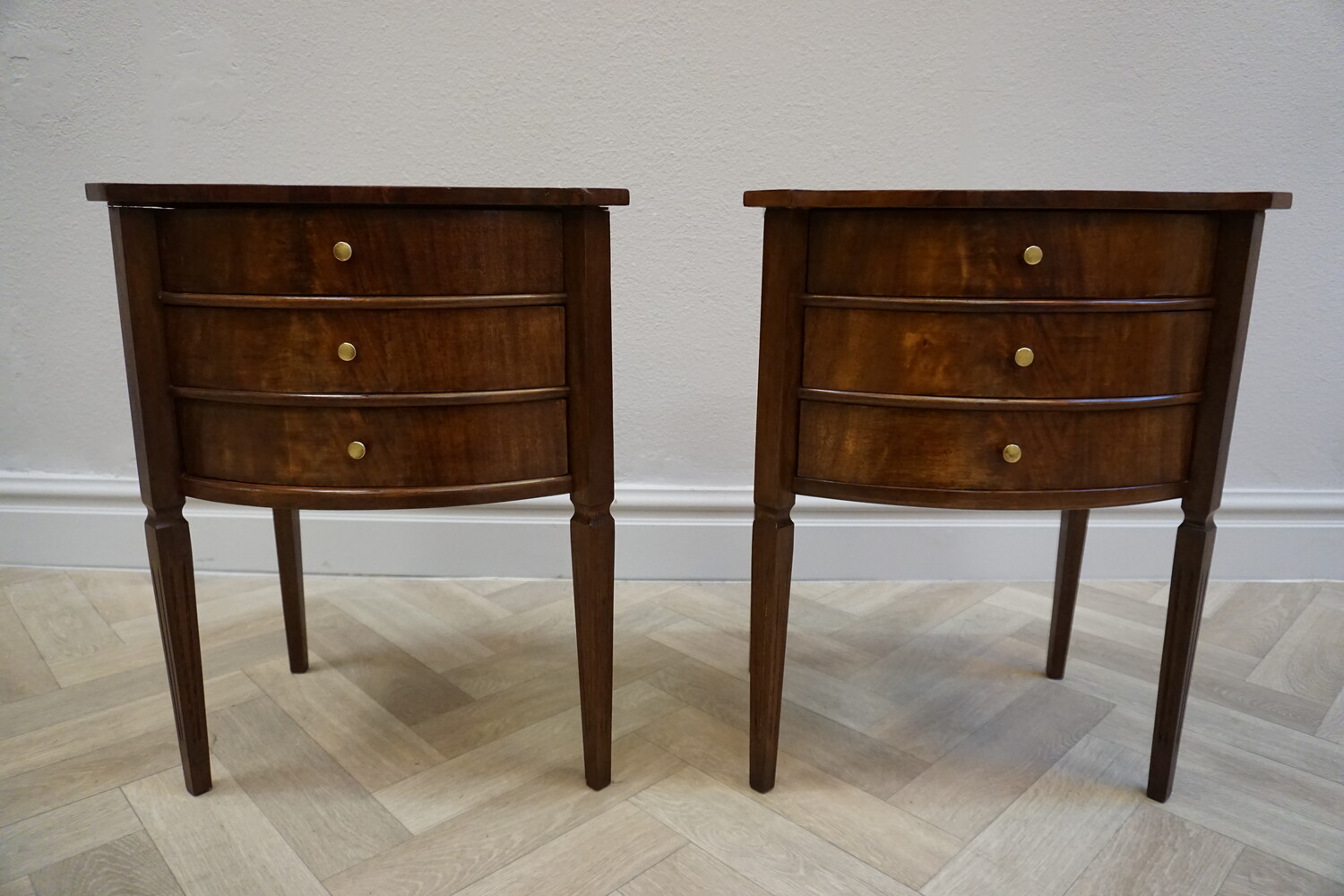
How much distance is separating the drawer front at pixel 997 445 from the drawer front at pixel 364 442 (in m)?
0.39

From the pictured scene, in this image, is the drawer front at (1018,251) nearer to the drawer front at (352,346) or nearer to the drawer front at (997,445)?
the drawer front at (997,445)

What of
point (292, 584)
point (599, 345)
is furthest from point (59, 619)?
point (599, 345)

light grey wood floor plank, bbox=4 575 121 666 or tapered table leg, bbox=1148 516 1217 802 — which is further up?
tapered table leg, bbox=1148 516 1217 802

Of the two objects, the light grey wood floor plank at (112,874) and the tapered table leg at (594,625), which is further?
the tapered table leg at (594,625)

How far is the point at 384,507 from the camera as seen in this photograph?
3.29 feet

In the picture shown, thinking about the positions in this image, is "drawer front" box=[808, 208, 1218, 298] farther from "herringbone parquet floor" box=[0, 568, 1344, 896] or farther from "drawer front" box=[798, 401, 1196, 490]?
"herringbone parquet floor" box=[0, 568, 1344, 896]

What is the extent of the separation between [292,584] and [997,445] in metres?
1.15

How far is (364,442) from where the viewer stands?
0.99 metres

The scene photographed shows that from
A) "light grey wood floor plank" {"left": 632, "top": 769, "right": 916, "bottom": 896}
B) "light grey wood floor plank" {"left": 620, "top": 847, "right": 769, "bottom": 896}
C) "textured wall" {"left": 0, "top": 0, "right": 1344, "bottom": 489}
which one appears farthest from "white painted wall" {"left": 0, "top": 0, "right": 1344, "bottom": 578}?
"light grey wood floor plank" {"left": 620, "top": 847, "right": 769, "bottom": 896}

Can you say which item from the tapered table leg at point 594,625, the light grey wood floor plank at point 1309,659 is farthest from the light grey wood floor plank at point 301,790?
the light grey wood floor plank at point 1309,659

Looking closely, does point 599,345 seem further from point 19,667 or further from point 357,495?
point 19,667

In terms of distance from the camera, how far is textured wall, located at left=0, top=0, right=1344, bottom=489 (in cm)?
168

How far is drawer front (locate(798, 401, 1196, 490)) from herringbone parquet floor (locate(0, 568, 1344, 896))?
18.2 inches

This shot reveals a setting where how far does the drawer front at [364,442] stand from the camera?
99cm
